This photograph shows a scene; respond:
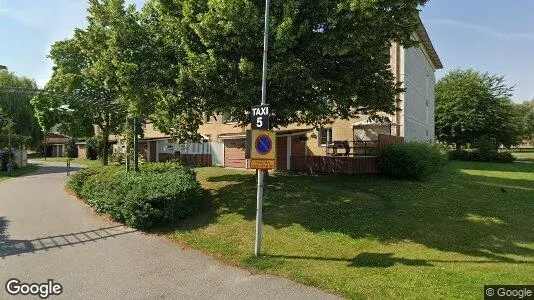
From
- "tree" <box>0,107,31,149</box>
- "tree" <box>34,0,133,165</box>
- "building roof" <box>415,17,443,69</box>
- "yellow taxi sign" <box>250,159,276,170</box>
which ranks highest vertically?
"building roof" <box>415,17,443,69</box>

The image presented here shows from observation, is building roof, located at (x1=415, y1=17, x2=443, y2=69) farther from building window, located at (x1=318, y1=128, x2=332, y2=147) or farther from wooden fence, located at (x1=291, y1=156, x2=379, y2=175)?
wooden fence, located at (x1=291, y1=156, x2=379, y2=175)

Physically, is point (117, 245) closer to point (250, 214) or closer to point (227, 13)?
point (250, 214)

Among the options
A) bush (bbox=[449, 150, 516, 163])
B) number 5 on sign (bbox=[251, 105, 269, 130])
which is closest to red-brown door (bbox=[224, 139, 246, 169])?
number 5 on sign (bbox=[251, 105, 269, 130])

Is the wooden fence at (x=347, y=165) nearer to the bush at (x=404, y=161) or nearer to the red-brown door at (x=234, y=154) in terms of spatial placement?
the bush at (x=404, y=161)

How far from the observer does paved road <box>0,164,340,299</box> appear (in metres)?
7.40

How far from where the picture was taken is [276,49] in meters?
12.1

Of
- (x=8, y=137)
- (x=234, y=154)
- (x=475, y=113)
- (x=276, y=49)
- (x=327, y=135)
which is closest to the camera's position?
(x=276, y=49)

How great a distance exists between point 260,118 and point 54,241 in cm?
712

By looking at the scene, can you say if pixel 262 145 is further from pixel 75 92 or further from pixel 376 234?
pixel 75 92

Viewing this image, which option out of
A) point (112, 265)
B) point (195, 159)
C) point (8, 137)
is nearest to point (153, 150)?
point (195, 159)

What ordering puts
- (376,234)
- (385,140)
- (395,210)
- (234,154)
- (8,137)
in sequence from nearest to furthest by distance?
(376,234) → (395,210) → (385,140) → (234,154) → (8,137)

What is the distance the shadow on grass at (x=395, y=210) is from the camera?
10.6 metres

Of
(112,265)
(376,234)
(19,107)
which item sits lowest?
(112,265)

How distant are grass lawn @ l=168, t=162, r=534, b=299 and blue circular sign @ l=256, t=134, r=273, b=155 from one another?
2.54 metres
